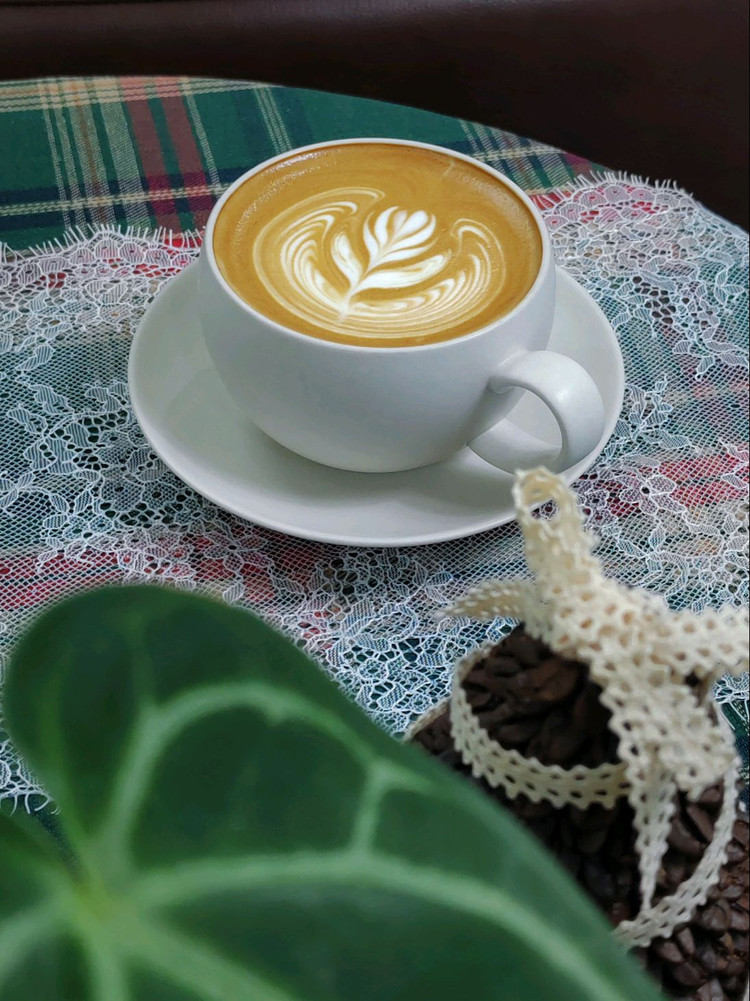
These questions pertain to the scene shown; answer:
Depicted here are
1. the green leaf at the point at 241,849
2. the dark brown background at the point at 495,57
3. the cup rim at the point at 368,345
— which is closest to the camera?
the green leaf at the point at 241,849

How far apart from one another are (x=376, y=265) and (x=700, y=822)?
35 centimetres

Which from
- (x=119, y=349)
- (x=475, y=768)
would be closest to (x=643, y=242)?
(x=119, y=349)

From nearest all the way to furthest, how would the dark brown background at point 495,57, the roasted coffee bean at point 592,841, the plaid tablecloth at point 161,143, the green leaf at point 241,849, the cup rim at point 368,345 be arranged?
the green leaf at point 241,849
the roasted coffee bean at point 592,841
the cup rim at point 368,345
the plaid tablecloth at point 161,143
the dark brown background at point 495,57

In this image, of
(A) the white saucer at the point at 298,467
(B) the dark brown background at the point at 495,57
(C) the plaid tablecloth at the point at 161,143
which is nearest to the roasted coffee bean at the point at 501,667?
(A) the white saucer at the point at 298,467

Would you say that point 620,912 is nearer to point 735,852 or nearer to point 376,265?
point 735,852

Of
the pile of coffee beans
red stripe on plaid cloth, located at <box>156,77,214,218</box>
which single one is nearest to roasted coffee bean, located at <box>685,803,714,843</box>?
the pile of coffee beans

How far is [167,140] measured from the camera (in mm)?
797

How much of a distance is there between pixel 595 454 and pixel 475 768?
29cm

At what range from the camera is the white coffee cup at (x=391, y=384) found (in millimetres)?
487

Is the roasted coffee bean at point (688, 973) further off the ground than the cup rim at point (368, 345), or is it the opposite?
the cup rim at point (368, 345)

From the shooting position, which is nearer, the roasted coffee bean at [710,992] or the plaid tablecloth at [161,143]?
the roasted coffee bean at [710,992]

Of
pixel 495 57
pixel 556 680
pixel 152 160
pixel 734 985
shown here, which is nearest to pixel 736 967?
pixel 734 985

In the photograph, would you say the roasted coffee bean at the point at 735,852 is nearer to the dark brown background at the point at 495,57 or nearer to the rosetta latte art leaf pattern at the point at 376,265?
the rosetta latte art leaf pattern at the point at 376,265

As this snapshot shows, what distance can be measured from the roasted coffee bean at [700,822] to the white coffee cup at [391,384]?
24 centimetres
